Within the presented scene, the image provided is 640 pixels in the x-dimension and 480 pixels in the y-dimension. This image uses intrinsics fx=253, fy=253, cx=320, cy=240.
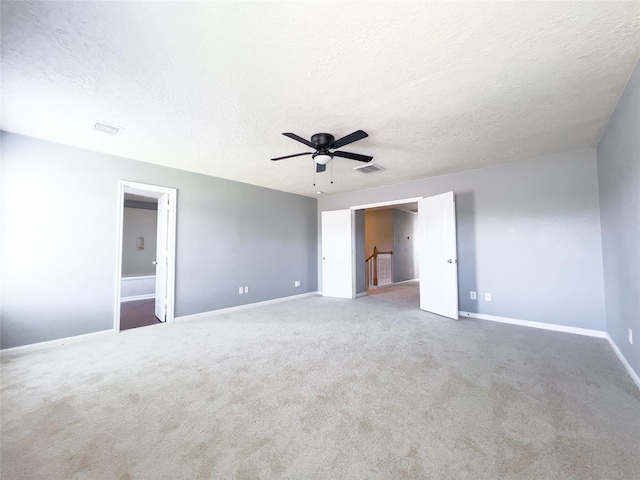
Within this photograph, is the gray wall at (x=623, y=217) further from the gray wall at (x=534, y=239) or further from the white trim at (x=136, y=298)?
the white trim at (x=136, y=298)

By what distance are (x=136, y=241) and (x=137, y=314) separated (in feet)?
11.9

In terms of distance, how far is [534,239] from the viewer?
146 inches

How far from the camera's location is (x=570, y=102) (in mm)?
2283

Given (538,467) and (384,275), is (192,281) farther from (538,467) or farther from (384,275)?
(384,275)

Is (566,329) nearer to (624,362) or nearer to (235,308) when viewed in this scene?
(624,362)

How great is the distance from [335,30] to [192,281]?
162 inches

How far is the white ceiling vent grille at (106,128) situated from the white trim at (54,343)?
2.58 m

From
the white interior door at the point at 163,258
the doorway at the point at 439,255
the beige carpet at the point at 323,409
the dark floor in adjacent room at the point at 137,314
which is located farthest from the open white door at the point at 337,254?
the dark floor in adjacent room at the point at 137,314

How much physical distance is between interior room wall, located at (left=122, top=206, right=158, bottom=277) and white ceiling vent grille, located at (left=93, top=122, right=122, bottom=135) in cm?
543

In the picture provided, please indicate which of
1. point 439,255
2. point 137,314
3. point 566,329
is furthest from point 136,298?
point 566,329

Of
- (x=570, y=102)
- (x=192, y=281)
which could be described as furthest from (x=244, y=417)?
(x=570, y=102)

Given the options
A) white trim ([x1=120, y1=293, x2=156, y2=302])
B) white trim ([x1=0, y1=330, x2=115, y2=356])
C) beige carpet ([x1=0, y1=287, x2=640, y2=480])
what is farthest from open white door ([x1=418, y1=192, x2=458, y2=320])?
white trim ([x1=120, y1=293, x2=156, y2=302])

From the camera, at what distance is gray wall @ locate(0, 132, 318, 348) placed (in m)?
2.91

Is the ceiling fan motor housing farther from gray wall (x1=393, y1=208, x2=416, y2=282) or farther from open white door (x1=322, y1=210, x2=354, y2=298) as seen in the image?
gray wall (x1=393, y1=208, x2=416, y2=282)
